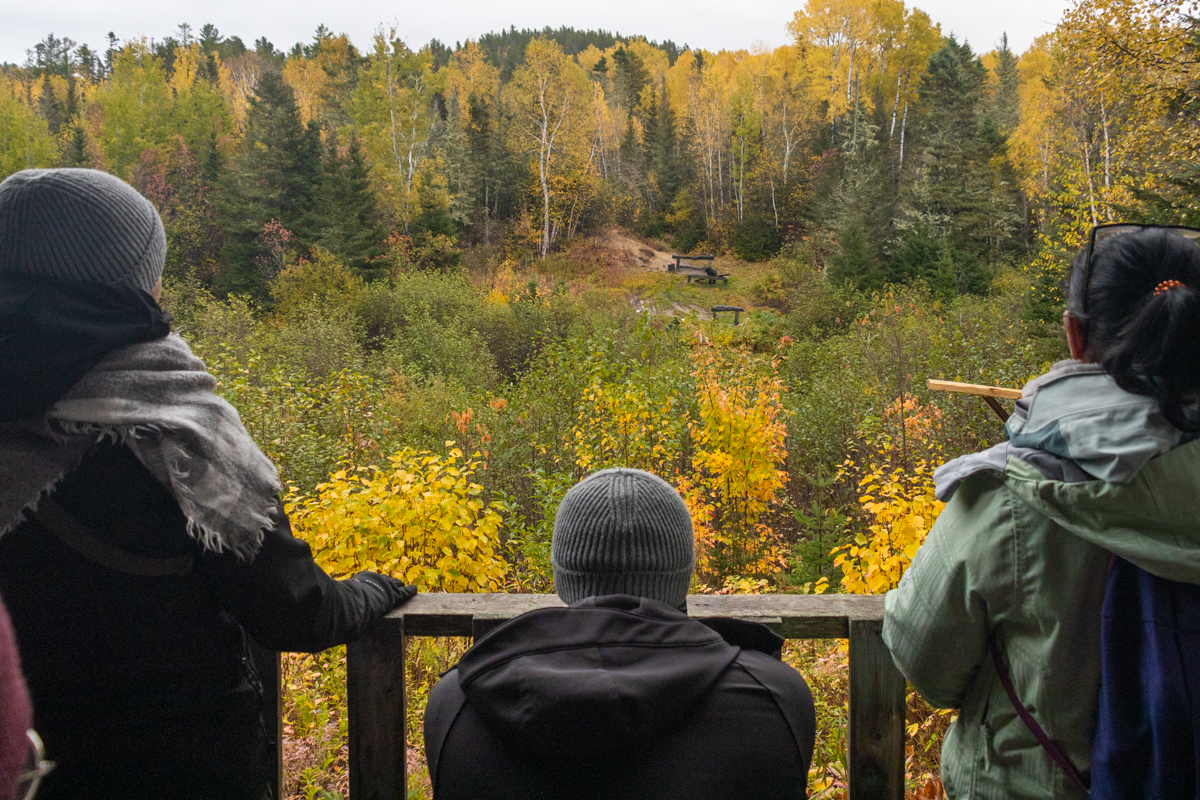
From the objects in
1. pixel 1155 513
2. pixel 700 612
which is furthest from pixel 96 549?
pixel 1155 513

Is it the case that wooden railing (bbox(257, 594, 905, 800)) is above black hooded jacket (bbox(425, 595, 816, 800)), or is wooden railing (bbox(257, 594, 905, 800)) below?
below

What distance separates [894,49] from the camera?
37.5 metres

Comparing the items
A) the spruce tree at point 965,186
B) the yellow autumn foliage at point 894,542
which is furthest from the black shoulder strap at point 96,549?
the spruce tree at point 965,186

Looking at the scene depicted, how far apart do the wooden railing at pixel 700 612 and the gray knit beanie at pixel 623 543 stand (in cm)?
Answer: 36

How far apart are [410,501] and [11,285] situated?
230 centimetres

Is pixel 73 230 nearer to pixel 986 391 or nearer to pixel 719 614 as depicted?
pixel 719 614

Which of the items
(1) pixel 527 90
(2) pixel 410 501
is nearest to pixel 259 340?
(2) pixel 410 501

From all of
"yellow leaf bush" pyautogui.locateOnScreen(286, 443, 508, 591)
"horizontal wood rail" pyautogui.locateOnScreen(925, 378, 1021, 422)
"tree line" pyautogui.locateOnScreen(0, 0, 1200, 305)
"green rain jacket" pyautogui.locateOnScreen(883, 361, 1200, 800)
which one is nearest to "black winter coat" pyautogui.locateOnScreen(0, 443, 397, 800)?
"green rain jacket" pyautogui.locateOnScreen(883, 361, 1200, 800)

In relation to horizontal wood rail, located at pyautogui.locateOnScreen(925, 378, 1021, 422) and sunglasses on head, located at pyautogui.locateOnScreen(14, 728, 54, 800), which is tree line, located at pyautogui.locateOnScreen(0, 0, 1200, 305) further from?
sunglasses on head, located at pyautogui.locateOnScreen(14, 728, 54, 800)

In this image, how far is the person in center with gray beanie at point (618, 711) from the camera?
3.35ft

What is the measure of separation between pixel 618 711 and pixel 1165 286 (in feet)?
3.23

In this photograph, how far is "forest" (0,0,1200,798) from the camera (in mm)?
5516

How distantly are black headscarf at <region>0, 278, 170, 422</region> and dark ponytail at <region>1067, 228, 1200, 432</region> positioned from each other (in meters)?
1.46

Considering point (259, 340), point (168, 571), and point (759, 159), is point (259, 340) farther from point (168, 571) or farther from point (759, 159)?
point (759, 159)
